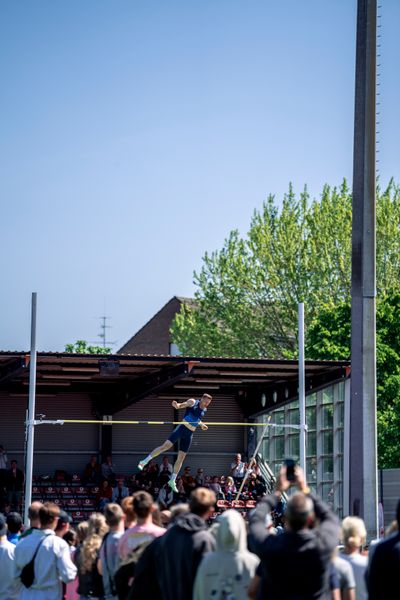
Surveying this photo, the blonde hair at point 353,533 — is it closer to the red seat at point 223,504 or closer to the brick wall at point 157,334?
the red seat at point 223,504

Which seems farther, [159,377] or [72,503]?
[72,503]

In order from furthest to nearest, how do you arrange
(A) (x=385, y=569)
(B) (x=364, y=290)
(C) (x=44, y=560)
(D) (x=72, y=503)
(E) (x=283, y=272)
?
(E) (x=283, y=272) → (D) (x=72, y=503) → (B) (x=364, y=290) → (C) (x=44, y=560) → (A) (x=385, y=569)

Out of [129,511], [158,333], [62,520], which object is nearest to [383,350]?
[158,333]

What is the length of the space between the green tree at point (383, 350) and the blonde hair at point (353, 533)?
32.8m

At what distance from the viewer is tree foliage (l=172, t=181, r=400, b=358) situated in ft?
164

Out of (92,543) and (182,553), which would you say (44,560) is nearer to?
(92,543)

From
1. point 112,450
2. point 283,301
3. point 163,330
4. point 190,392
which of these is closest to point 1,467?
point 112,450

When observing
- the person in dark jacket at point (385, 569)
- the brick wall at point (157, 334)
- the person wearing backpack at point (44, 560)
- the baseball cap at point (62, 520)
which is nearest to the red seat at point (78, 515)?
the baseball cap at point (62, 520)

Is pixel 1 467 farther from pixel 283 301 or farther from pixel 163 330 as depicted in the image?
pixel 163 330

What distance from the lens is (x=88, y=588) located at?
1094 cm

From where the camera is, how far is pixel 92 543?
35.8 feet

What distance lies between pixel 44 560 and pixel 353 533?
325cm

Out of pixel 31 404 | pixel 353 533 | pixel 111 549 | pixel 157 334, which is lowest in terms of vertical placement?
pixel 111 549

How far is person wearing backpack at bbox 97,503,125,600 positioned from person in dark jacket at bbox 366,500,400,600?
323 cm
